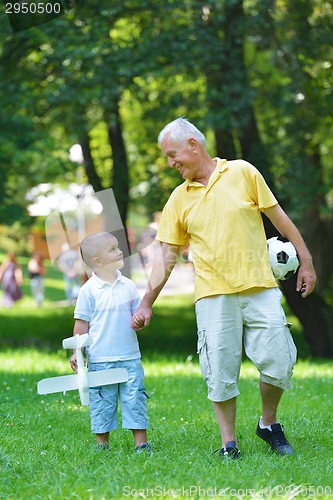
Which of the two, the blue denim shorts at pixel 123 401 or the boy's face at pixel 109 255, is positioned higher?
the boy's face at pixel 109 255

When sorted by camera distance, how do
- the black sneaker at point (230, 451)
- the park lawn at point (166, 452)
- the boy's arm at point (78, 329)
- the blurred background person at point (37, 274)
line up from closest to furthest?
1. the park lawn at point (166, 452)
2. the black sneaker at point (230, 451)
3. the boy's arm at point (78, 329)
4. the blurred background person at point (37, 274)

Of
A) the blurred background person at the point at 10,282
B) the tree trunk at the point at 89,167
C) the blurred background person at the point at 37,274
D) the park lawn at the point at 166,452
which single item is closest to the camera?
the park lawn at the point at 166,452

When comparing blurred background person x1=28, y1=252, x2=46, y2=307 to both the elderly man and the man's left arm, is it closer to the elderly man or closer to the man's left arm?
the elderly man

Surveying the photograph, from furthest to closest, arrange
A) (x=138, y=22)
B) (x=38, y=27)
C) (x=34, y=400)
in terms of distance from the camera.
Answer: (x=138, y=22) < (x=38, y=27) < (x=34, y=400)

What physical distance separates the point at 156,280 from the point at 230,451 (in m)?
1.14

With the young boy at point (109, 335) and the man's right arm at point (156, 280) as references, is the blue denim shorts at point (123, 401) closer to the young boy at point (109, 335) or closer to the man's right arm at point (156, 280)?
the young boy at point (109, 335)

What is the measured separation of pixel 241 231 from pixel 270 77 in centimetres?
1118

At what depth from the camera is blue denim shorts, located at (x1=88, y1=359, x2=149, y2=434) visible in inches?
215

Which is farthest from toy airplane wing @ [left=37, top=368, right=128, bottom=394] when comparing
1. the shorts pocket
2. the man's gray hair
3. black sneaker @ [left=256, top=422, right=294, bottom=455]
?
the man's gray hair

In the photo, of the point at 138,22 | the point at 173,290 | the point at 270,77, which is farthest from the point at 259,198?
the point at 173,290

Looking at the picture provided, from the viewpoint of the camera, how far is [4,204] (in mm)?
14172

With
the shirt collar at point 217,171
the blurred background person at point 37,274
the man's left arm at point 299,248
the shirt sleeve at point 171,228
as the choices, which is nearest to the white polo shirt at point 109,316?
the shirt sleeve at point 171,228

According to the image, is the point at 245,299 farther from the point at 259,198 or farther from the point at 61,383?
the point at 61,383

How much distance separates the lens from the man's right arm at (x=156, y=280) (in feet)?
17.8
